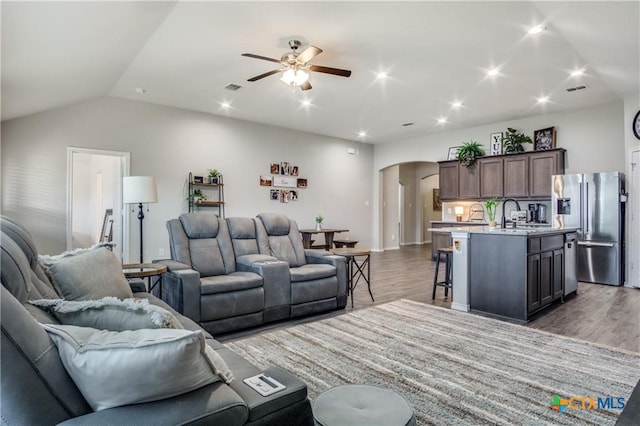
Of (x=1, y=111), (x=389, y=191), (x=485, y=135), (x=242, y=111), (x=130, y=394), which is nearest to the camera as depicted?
(x=130, y=394)

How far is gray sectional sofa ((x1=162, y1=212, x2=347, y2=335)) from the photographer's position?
3162mm

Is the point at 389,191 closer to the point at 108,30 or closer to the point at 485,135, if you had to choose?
the point at 485,135

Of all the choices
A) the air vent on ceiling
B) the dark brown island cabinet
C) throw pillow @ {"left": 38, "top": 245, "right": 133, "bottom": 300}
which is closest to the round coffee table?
throw pillow @ {"left": 38, "top": 245, "right": 133, "bottom": 300}

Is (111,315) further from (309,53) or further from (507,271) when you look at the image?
(507,271)

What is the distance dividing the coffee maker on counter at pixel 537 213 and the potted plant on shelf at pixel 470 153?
4.84 ft

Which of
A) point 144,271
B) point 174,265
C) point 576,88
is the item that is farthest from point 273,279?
point 576,88

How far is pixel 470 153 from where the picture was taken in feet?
24.6

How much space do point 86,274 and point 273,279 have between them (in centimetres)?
179

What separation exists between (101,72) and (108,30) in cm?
141

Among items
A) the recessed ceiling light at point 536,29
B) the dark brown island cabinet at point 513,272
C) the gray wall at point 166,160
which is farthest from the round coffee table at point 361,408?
the gray wall at point 166,160

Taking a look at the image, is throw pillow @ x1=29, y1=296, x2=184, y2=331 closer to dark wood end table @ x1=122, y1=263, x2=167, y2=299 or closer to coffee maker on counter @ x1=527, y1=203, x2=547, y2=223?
dark wood end table @ x1=122, y1=263, x2=167, y2=299

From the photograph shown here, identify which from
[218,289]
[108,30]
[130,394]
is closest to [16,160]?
[108,30]

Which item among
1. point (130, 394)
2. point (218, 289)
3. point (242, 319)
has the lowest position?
point (242, 319)

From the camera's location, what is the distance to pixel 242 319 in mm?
3328
